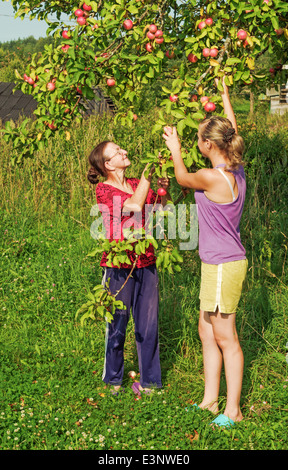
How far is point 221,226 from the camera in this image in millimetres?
3256

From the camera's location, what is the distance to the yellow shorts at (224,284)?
10.7 ft

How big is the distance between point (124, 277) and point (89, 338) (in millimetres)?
1146

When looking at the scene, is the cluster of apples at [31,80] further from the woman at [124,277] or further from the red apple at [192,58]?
the red apple at [192,58]

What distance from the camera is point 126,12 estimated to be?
3400mm

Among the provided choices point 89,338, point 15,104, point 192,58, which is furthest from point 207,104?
point 15,104

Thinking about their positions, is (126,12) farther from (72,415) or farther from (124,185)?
(72,415)

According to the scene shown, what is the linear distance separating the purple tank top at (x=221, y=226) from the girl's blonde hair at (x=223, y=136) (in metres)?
0.13

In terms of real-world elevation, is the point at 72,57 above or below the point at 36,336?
above

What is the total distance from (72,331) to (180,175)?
221cm

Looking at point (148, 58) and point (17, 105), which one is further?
point (17, 105)

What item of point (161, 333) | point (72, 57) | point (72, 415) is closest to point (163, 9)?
point (72, 57)

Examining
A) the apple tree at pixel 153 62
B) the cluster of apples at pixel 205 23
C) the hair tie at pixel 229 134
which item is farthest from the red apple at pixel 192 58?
the hair tie at pixel 229 134

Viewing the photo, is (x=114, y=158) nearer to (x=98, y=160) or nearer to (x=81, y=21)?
(x=98, y=160)

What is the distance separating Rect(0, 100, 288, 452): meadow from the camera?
3.46 metres
